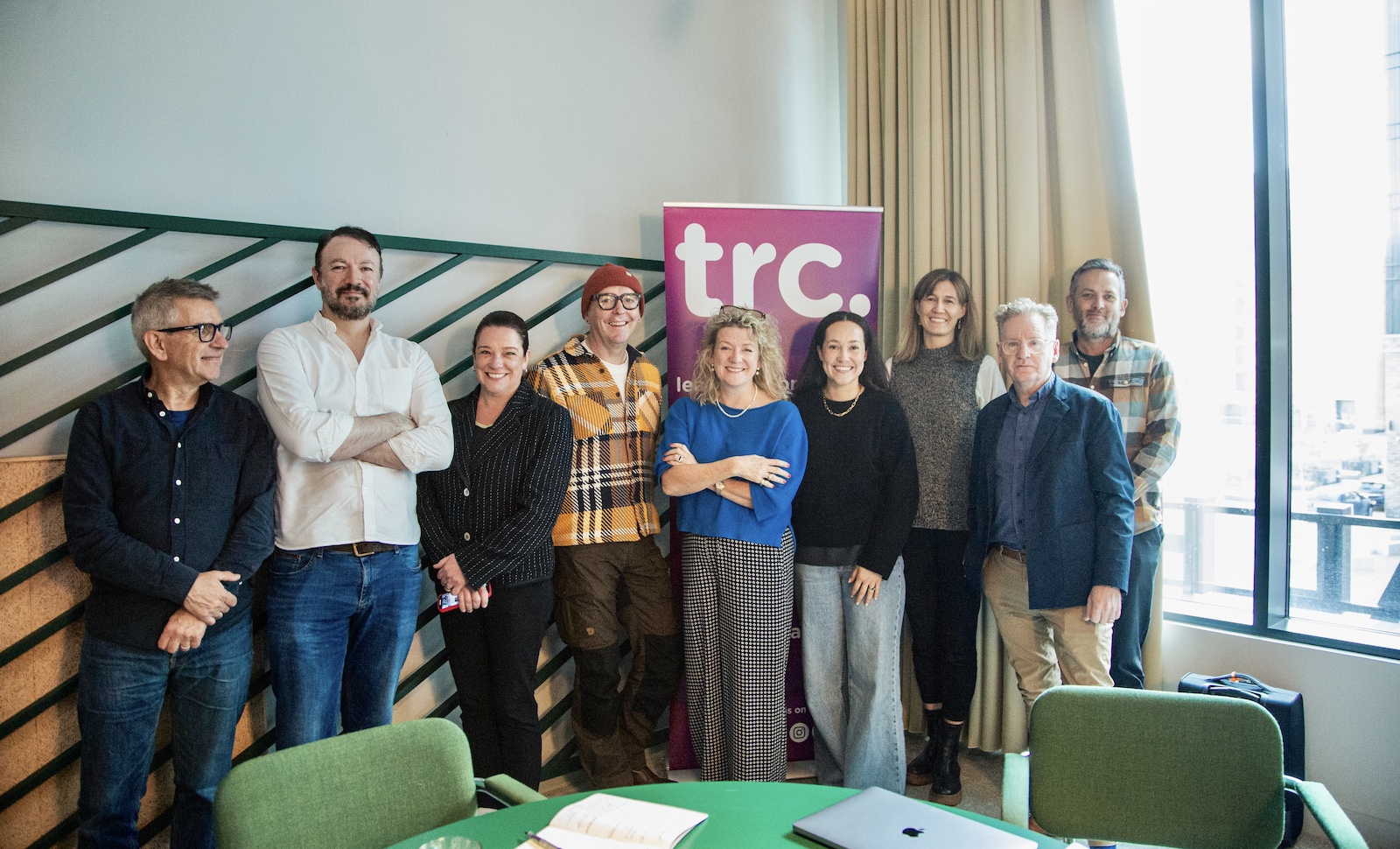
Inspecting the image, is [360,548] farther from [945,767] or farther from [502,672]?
[945,767]

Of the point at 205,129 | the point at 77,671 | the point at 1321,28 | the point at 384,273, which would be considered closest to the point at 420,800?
the point at 77,671

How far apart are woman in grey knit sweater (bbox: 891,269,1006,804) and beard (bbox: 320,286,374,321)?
1805 mm

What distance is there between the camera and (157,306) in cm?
205

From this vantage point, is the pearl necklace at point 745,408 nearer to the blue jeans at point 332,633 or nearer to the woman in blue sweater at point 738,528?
the woman in blue sweater at point 738,528

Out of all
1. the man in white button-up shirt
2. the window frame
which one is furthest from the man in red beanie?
the window frame

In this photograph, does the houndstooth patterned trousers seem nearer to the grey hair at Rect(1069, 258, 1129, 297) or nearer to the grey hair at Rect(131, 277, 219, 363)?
the grey hair at Rect(1069, 258, 1129, 297)

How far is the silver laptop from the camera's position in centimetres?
112

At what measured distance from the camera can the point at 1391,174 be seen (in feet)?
8.56

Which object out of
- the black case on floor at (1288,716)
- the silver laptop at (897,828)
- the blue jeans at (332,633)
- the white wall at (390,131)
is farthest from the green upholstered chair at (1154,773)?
the white wall at (390,131)

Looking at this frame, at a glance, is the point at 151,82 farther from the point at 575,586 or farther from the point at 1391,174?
the point at 1391,174

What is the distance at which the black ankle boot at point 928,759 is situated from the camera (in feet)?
9.53

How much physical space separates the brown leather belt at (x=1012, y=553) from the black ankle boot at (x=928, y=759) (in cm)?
72

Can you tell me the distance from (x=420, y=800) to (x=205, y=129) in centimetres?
211

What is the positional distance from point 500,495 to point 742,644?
34.5 inches
